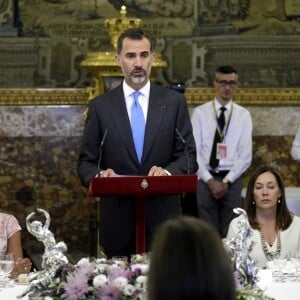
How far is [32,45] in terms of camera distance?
1106cm

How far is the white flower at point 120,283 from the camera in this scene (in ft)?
13.3

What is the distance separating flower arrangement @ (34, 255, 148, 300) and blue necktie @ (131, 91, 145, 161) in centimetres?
177

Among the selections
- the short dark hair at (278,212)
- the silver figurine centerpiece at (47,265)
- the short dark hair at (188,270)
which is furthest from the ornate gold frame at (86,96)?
the short dark hair at (188,270)

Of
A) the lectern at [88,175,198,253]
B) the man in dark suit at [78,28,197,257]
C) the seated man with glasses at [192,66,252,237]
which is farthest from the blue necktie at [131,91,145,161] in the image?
the seated man with glasses at [192,66,252,237]

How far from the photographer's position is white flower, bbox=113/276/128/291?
404cm

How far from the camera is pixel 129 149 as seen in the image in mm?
5965

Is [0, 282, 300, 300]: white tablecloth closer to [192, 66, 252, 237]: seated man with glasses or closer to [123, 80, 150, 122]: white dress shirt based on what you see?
[123, 80, 150, 122]: white dress shirt

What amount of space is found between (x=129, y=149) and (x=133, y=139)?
0.24 ft

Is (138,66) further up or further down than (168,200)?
further up

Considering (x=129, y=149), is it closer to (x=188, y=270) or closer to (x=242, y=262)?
(x=242, y=262)

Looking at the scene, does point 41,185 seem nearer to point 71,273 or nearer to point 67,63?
point 67,63

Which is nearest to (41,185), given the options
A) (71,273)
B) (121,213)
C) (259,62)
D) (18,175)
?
(18,175)

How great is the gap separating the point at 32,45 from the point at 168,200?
5.40 m

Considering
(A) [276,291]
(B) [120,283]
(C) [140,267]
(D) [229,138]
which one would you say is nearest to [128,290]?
(B) [120,283]
